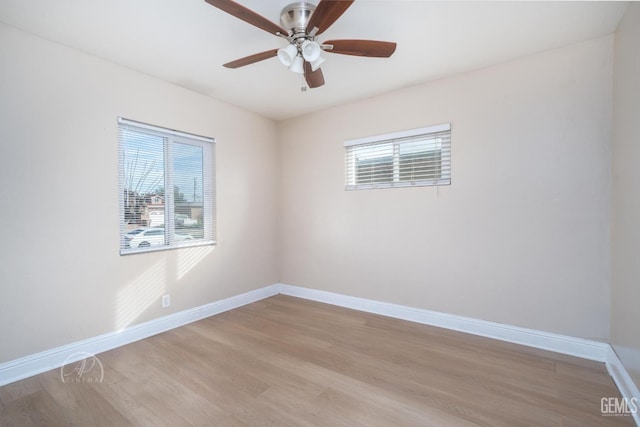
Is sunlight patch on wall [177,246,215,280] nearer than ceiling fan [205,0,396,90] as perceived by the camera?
No

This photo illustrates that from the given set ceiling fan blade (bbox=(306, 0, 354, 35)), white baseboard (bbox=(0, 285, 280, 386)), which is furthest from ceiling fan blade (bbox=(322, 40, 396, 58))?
white baseboard (bbox=(0, 285, 280, 386))

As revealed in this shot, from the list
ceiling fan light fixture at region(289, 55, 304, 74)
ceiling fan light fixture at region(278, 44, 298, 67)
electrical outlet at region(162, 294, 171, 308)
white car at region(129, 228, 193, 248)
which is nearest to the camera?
ceiling fan light fixture at region(278, 44, 298, 67)

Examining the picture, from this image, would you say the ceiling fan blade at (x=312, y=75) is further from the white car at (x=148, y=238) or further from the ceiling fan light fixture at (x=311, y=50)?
the white car at (x=148, y=238)

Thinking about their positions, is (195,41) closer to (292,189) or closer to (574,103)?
(292,189)

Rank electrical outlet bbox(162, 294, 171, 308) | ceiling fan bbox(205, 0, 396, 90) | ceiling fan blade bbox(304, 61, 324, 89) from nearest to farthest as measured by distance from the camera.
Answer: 1. ceiling fan bbox(205, 0, 396, 90)
2. ceiling fan blade bbox(304, 61, 324, 89)
3. electrical outlet bbox(162, 294, 171, 308)

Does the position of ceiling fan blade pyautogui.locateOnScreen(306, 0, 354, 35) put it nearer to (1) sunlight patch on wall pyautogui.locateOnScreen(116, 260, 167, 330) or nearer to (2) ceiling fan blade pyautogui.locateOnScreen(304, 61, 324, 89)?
(2) ceiling fan blade pyautogui.locateOnScreen(304, 61, 324, 89)

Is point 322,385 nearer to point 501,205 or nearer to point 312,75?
point 501,205

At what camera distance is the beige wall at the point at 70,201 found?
2.02 metres

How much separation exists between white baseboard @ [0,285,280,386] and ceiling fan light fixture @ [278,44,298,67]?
105 inches

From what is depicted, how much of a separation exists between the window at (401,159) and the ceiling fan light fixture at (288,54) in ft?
5.29

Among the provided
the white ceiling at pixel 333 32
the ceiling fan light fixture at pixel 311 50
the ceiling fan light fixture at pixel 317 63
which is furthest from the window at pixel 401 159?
the ceiling fan light fixture at pixel 311 50

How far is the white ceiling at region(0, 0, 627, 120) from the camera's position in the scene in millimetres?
1845

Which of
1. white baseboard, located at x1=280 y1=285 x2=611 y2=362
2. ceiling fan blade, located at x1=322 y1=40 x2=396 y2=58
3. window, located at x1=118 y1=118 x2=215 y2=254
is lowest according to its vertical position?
white baseboard, located at x1=280 y1=285 x2=611 y2=362

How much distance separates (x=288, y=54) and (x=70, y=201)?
208 centimetres
